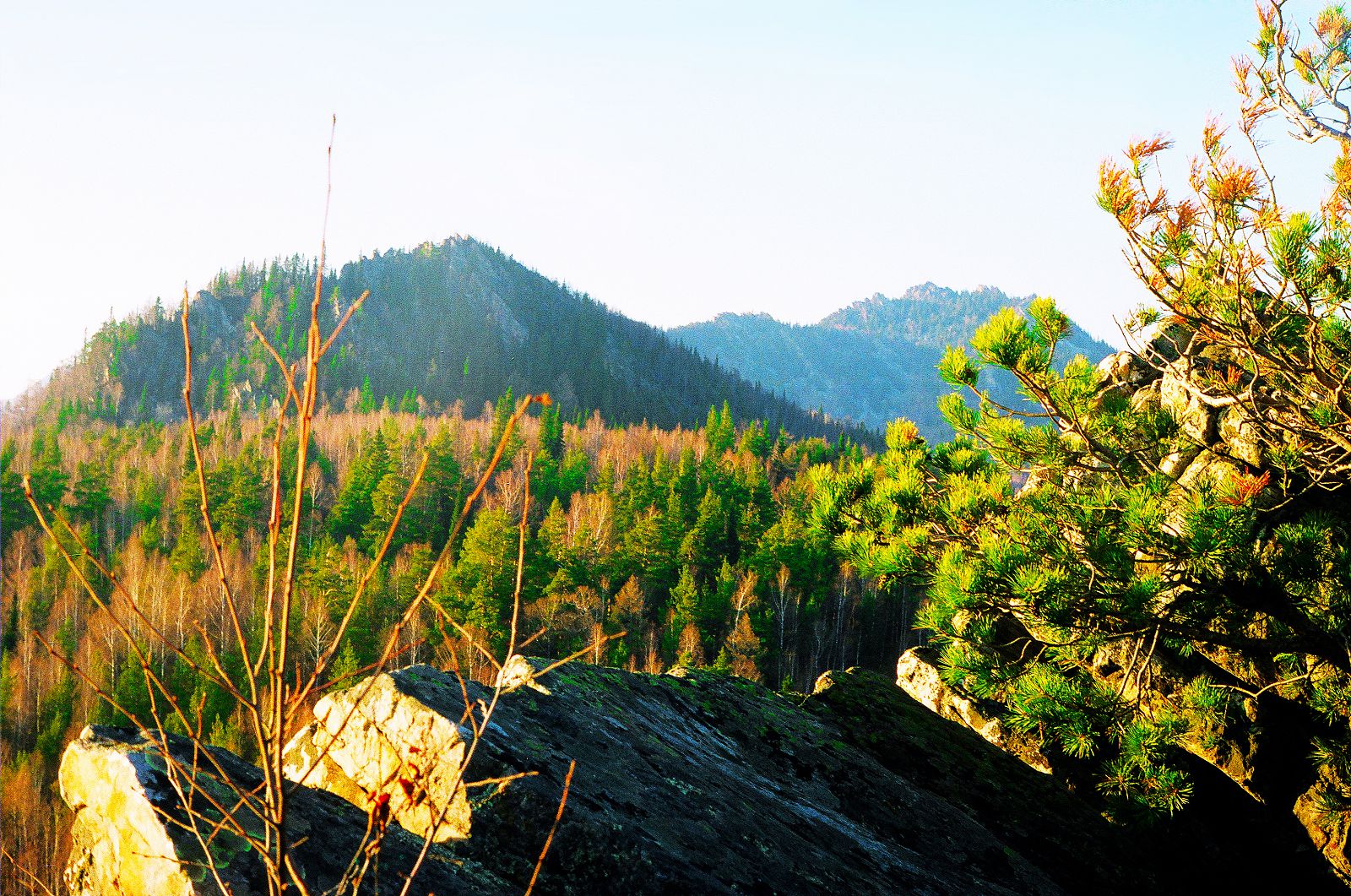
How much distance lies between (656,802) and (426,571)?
34.6 metres

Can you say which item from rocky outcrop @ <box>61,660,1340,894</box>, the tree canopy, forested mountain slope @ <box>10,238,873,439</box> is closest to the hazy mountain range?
forested mountain slope @ <box>10,238,873,439</box>

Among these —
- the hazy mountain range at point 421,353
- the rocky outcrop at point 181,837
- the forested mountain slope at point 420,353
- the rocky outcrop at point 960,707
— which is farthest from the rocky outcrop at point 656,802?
the forested mountain slope at point 420,353

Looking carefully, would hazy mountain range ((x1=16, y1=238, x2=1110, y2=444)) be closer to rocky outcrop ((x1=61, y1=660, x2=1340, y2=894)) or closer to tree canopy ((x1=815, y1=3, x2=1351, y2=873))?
tree canopy ((x1=815, y1=3, x2=1351, y2=873))

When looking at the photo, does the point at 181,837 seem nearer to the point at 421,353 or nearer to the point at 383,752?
the point at 383,752

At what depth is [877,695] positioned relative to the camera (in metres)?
5.36

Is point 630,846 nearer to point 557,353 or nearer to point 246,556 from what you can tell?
point 246,556

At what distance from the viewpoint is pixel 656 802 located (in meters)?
3.12

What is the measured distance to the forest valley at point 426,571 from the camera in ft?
119

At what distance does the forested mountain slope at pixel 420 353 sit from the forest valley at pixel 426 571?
144 feet

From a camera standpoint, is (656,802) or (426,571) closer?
(656,802)

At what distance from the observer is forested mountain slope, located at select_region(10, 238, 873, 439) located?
356ft

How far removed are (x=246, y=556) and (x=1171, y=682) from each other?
50.2 meters

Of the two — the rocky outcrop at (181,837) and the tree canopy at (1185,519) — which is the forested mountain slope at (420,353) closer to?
the tree canopy at (1185,519)

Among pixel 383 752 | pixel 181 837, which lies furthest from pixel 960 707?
pixel 181 837
